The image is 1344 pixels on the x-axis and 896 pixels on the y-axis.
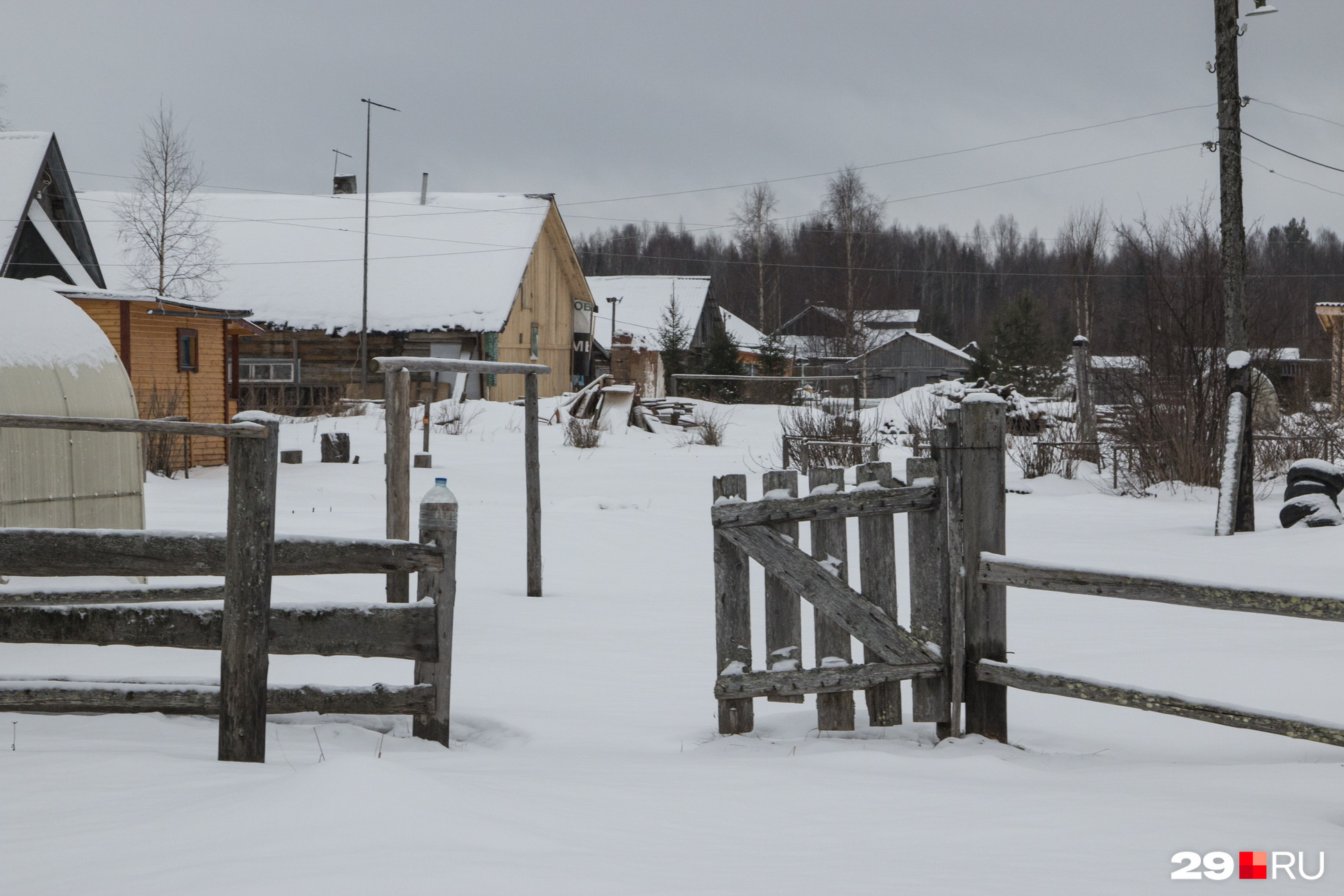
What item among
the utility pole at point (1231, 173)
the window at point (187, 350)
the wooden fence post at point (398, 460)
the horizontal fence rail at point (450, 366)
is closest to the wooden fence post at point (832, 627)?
the horizontal fence rail at point (450, 366)

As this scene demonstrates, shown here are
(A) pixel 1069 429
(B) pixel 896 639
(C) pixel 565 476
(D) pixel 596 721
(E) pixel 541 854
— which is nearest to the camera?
(E) pixel 541 854

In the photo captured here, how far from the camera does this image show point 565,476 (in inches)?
766

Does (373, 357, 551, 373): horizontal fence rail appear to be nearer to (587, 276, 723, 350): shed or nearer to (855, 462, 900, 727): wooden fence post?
(855, 462, 900, 727): wooden fence post

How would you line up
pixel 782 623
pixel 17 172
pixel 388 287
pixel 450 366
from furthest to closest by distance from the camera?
pixel 388 287 → pixel 17 172 → pixel 450 366 → pixel 782 623

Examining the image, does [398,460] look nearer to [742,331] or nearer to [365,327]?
[365,327]

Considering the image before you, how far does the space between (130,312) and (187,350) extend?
6.48 feet

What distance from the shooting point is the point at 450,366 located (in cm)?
847

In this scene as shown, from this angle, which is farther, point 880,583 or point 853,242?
point 853,242

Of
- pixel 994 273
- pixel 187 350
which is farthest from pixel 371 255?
pixel 994 273

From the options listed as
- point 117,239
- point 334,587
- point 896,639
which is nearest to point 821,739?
point 896,639

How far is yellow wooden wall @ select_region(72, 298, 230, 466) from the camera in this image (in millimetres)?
19094

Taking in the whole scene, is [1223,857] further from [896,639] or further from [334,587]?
[334,587]

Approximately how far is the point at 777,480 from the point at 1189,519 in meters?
11.0

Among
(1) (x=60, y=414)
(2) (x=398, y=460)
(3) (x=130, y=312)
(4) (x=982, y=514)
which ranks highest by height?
(3) (x=130, y=312)
